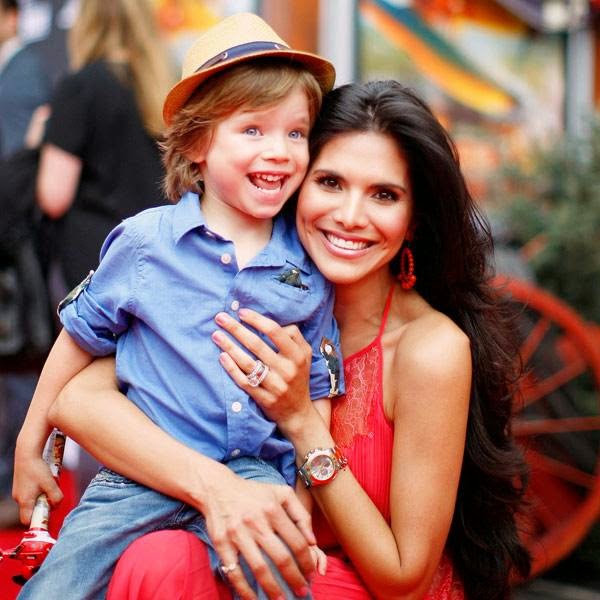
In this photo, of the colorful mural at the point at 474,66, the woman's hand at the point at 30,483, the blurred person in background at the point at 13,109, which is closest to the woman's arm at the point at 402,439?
the woman's hand at the point at 30,483

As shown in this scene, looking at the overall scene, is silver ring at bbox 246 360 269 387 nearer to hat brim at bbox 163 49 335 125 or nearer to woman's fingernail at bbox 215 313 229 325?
woman's fingernail at bbox 215 313 229 325

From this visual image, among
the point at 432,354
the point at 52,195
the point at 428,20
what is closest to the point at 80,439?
the point at 432,354

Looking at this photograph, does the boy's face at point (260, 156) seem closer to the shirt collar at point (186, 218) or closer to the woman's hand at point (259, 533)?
the shirt collar at point (186, 218)

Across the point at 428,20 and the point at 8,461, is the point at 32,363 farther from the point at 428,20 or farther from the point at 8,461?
the point at 428,20

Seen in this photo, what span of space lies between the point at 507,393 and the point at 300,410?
52cm

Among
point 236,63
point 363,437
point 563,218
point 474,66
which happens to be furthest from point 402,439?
point 474,66

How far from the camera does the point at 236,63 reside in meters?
2.09

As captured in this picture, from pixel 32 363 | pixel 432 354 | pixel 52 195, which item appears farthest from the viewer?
pixel 32 363

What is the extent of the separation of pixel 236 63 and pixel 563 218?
99.5 inches

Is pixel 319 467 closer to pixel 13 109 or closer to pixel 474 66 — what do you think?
pixel 13 109

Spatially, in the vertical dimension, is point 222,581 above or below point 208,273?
below

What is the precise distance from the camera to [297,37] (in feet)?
16.2

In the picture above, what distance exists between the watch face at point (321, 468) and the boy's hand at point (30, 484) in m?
0.51

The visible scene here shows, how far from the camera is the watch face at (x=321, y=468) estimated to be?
2.07 m
